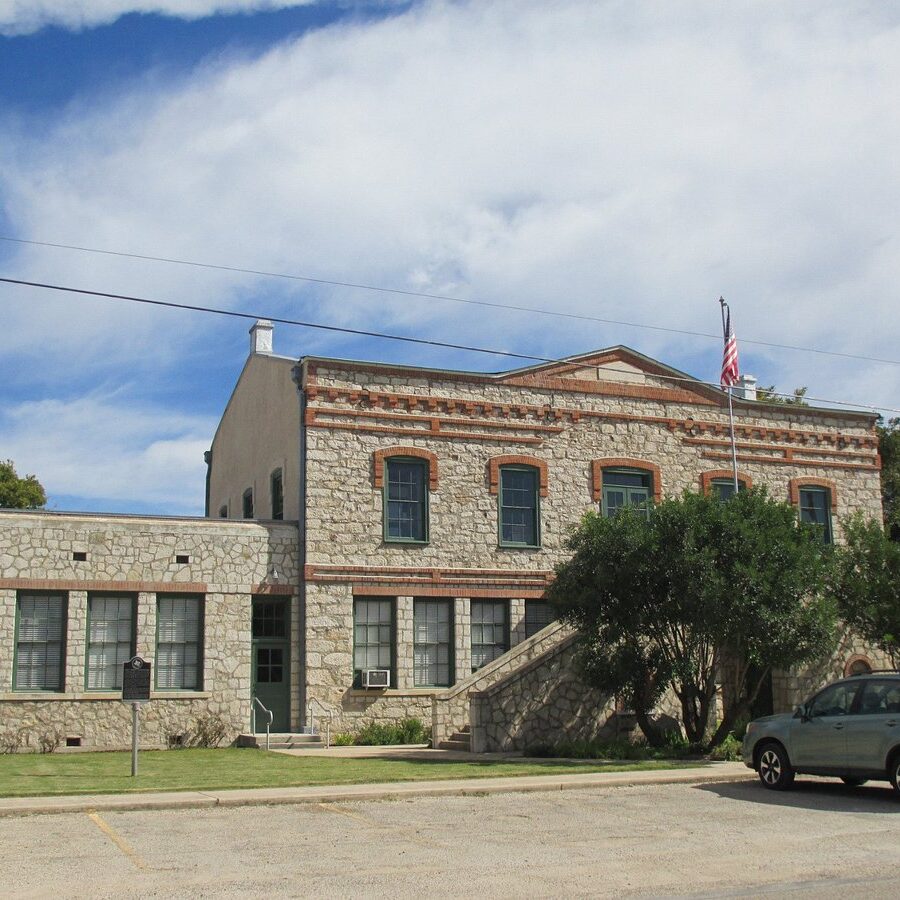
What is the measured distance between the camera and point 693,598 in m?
20.3

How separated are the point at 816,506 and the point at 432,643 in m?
12.2

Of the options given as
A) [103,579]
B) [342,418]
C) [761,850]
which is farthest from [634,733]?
[761,850]

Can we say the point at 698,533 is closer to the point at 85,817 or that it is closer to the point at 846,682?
the point at 846,682

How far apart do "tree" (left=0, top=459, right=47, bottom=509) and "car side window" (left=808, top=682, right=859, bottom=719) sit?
37.2 metres

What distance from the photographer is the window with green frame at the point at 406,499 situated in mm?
26344

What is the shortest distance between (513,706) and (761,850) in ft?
38.0

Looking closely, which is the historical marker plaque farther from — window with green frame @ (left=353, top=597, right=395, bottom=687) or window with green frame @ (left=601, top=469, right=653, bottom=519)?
window with green frame @ (left=601, top=469, right=653, bottom=519)

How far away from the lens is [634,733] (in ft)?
79.1

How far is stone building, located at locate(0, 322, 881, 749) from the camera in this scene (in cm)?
2339

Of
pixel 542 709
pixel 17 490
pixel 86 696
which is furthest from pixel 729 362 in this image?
pixel 17 490

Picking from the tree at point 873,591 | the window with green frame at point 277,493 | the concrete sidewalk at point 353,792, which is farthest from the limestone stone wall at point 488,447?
the concrete sidewalk at point 353,792

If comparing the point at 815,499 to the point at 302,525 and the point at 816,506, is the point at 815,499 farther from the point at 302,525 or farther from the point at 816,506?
the point at 302,525

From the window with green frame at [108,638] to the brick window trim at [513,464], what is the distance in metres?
8.56

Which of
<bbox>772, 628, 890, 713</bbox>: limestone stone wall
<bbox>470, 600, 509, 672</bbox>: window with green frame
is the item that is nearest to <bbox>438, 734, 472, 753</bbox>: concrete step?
<bbox>470, 600, 509, 672</bbox>: window with green frame
